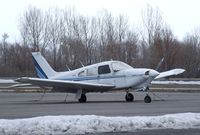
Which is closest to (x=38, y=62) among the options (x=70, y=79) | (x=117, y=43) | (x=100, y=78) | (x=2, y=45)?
(x=70, y=79)

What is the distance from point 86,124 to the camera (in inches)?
516

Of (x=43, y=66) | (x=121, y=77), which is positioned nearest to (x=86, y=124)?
(x=121, y=77)

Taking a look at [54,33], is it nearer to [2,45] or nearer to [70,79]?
[2,45]

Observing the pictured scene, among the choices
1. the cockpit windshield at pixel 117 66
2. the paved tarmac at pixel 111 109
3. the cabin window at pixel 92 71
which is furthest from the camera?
the cabin window at pixel 92 71

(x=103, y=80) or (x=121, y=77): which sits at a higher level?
(x=121, y=77)

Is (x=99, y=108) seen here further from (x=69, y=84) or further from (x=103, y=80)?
(x=103, y=80)

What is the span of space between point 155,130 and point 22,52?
90.5 meters

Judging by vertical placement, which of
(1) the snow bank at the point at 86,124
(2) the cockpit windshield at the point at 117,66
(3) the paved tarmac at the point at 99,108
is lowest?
(3) the paved tarmac at the point at 99,108

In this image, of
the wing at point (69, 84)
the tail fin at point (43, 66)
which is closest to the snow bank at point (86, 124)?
the wing at point (69, 84)

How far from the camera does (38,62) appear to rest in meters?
32.6

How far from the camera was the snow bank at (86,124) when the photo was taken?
1249 cm

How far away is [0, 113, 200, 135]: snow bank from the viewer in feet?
41.0

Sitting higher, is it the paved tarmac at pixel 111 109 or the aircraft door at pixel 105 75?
the aircraft door at pixel 105 75

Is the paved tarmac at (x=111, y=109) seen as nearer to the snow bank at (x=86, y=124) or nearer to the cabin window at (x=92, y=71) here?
the snow bank at (x=86, y=124)
